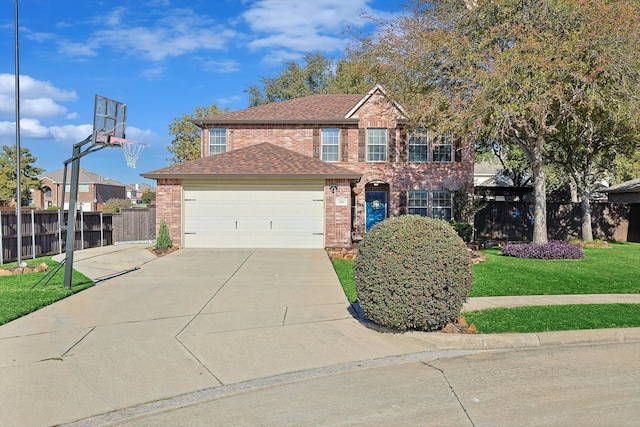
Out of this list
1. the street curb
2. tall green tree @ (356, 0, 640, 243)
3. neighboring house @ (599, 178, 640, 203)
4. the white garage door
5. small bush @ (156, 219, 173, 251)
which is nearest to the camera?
the street curb

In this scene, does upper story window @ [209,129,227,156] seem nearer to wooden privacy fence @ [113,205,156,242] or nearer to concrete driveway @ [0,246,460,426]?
wooden privacy fence @ [113,205,156,242]

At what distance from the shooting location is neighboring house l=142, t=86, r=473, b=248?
60.0 ft

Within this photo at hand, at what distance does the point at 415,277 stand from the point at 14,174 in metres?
52.6

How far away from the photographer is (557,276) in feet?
39.7


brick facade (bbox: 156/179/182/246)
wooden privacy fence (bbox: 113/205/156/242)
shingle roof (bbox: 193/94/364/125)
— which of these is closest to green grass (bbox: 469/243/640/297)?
shingle roof (bbox: 193/94/364/125)

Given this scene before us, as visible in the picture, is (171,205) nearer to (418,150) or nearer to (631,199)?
(418,150)

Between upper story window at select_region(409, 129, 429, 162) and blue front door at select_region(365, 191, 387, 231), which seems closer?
upper story window at select_region(409, 129, 429, 162)

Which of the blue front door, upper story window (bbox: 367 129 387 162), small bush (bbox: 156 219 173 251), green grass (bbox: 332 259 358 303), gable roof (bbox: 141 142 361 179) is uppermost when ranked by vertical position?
upper story window (bbox: 367 129 387 162)

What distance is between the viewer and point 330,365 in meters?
5.97

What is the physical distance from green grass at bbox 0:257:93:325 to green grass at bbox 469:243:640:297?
818 cm

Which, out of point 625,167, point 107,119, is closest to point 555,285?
point 107,119

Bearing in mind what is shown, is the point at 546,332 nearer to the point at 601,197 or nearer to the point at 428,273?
the point at 428,273

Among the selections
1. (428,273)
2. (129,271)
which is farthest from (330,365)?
(129,271)

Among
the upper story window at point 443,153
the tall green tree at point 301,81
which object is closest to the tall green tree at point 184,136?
the tall green tree at point 301,81
